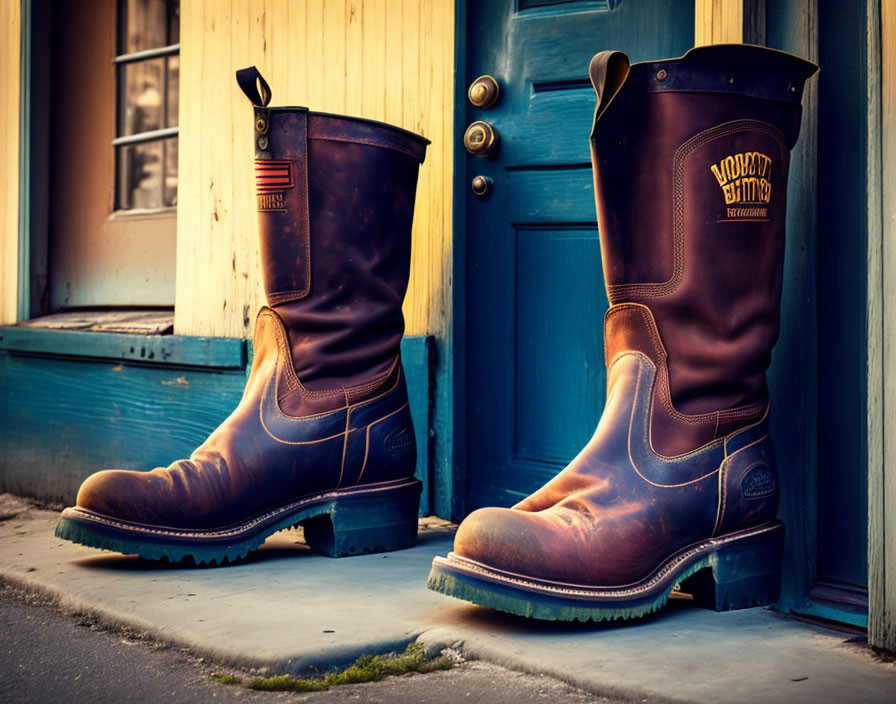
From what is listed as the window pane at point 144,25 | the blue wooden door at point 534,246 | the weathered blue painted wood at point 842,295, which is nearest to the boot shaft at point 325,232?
the blue wooden door at point 534,246

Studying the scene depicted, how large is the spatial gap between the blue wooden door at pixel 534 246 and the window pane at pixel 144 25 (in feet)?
4.67

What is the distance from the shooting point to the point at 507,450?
2516 millimetres

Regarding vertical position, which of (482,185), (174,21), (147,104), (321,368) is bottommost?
(321,368)

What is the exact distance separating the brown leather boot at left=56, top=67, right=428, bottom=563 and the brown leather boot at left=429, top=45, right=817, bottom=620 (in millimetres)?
588

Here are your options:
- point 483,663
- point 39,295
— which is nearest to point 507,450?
point 483,663

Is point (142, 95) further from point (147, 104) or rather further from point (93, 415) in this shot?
point (93, 415)

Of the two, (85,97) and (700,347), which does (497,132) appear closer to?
(700,347)

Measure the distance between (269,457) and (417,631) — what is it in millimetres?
602

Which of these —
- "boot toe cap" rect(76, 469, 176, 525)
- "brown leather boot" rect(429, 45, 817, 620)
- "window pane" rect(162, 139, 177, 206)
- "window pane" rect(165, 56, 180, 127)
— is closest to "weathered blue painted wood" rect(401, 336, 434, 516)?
"boot toe cap" rect(76, 469, 176, 525)

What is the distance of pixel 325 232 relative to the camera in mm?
2221

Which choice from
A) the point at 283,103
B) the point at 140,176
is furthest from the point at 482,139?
the point at 140,176

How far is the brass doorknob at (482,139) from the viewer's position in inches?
97.5

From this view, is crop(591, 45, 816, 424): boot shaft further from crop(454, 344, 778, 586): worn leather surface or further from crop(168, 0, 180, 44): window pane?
crop(168, 0, 180, 44): window pane

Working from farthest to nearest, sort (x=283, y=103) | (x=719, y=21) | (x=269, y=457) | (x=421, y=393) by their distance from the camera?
(x=283, y=103), (x=421, y=393), (x=269, y=457), (x=719, y=21)
